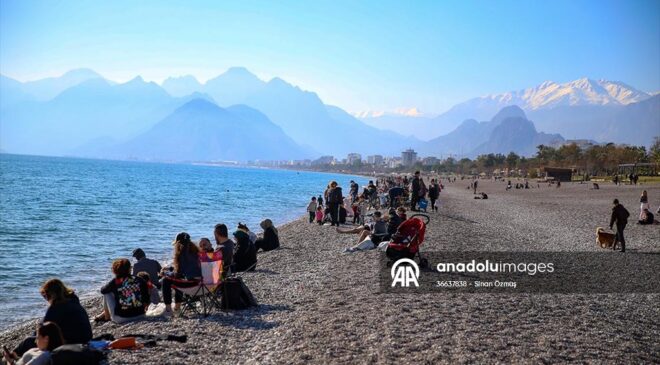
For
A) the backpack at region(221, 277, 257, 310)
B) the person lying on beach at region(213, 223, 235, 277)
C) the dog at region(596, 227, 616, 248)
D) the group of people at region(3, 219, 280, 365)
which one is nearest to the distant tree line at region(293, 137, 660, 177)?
the dog at region(596, 227, 616, 248)

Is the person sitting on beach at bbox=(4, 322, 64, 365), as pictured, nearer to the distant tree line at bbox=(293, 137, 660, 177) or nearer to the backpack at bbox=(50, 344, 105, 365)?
the backpack at bbox=(50, 344, 105, 365)

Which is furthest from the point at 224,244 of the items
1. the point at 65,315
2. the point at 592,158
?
the point at 592,158

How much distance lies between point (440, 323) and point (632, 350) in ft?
7.76

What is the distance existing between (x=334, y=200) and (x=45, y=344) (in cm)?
1723

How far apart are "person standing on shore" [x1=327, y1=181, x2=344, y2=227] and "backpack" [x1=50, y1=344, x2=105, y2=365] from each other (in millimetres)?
15955

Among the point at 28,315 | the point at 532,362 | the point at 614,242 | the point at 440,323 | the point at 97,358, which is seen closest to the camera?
the point at 532,362

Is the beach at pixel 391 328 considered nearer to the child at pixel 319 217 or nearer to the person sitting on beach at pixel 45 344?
the person sitting on beach at pixel 45 344

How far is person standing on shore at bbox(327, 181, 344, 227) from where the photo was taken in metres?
22.1

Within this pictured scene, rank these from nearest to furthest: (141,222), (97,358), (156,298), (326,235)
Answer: (97,358) → (156,298) → (326,235) → (141,222)

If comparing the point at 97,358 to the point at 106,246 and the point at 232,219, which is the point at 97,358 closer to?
the point at 106,246

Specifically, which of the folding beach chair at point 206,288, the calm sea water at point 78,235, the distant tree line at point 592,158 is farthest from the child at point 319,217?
the distant tree line at point 592,158

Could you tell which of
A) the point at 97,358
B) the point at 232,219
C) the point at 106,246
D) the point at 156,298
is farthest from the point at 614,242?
the point at 232,219

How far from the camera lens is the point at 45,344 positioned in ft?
20.1

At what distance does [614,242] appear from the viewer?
15484 millimetres
